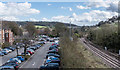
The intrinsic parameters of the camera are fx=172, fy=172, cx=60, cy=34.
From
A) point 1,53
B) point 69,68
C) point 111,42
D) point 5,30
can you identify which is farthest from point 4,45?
point 69,68

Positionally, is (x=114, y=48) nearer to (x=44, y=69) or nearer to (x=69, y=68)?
(x=44, y=69)

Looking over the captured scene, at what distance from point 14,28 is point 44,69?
53.0 meters

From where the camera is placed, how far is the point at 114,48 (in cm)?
3189

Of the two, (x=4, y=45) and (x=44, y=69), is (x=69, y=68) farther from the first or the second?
(x=4, y=45)

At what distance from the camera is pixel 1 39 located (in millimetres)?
43500

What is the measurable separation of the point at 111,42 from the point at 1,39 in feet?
88.4

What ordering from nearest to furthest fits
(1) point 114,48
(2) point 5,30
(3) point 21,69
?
1. (3) point 21,69
2. (1) point 114,48
3. (2) point 5,30

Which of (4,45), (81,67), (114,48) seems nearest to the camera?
(81,67)

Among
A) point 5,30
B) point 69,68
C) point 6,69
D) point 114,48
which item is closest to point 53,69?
point 6,69

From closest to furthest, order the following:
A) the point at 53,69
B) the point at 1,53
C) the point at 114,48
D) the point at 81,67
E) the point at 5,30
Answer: the point at 81,67
the point at 53,69
the point at 1,53
the point at 114,48
the point at 5,30

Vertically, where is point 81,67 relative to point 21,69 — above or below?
above

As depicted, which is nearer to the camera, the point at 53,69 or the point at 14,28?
the point at 53,69

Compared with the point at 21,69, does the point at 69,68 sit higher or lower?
higher

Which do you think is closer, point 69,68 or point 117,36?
→ point 69,68
